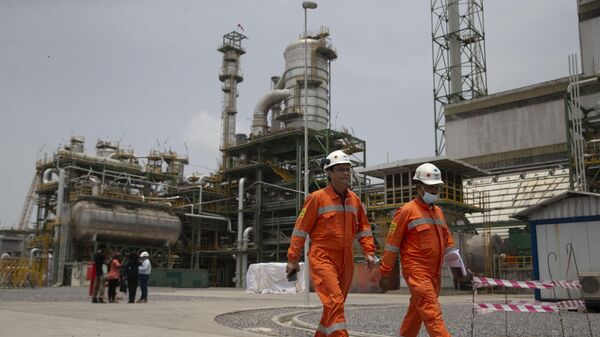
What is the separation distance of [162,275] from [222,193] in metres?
14.3

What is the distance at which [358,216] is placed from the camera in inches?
246

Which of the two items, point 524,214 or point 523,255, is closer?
point 524,214

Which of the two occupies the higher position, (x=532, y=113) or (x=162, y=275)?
(x=532, y=113)

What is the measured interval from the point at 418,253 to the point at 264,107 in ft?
147

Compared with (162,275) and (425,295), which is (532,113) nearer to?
(162,275)

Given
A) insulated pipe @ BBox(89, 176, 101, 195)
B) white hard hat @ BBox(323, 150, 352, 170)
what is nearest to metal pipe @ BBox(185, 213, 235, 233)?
insulated pipe @ BBox(89, 176, 101, 195)

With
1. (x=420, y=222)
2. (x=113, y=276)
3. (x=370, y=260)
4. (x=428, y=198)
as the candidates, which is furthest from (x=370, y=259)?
(x=113, y=276)

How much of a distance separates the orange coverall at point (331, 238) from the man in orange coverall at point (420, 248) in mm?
323

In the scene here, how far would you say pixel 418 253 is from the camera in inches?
231

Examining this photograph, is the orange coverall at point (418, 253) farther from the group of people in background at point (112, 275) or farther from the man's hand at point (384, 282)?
the group of people in background at point (112, 275)

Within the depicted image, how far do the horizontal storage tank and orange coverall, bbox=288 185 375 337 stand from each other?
38.1 meters

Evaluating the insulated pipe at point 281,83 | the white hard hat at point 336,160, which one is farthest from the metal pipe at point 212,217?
the white hard hat at point 336,160

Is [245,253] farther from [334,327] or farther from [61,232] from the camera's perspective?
[334,327]

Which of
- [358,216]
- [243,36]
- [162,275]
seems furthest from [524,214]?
[243,36]
